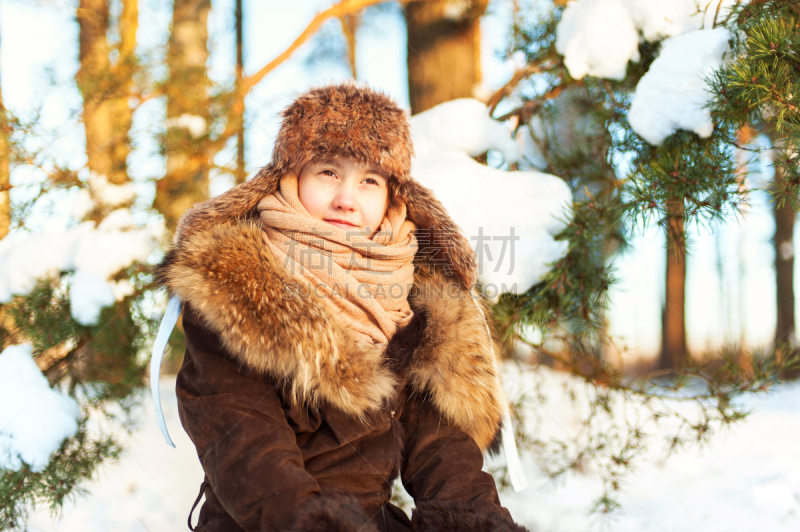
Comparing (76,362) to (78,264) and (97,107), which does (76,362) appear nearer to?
(78,264)

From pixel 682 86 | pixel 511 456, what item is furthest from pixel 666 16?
pixel 511 456

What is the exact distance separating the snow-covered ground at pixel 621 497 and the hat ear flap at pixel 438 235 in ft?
2.64

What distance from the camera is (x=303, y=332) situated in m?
1.14

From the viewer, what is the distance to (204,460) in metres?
1.10

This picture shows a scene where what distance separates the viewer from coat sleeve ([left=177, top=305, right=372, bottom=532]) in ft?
3.23

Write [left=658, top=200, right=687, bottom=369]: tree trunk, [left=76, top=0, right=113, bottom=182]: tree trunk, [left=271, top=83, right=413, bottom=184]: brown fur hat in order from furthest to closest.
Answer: [left=658, top=200, right=687, bottom=369]: tree trunk
[left=76, top=0, right=113, bottom=182]: tree trunk
[left=271, top=83, right=413, bottom=184]: brown fur hat

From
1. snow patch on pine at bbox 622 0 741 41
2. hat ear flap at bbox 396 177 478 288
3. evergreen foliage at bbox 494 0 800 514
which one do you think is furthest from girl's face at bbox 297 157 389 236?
snow patch on pine at bbox 622 0 741 41

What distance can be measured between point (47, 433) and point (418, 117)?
1.77 metres

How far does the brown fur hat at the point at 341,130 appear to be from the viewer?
1364 mm

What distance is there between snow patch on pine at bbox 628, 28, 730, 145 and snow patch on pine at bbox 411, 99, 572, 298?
36 cm

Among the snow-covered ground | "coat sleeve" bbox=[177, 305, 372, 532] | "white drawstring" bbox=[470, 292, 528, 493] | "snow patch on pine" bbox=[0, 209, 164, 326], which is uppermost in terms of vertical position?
"snow patch on pine" bbox=[0, 209, 164, 326]

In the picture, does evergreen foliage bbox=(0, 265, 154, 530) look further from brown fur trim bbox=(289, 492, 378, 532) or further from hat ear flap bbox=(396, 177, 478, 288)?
brown fur trim bbox=(289, 492, 378, 532)

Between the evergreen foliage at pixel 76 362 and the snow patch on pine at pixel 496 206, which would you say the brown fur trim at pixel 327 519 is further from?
the evergreen foliage at pixel 76 362

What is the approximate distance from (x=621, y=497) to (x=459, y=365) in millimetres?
1574
